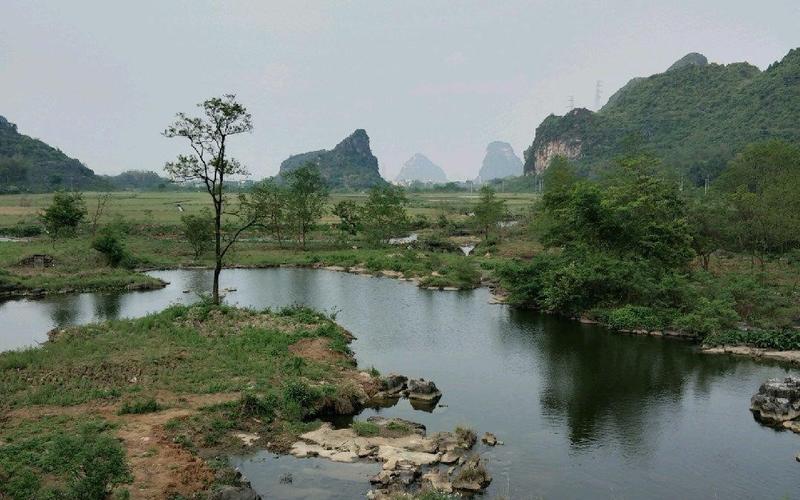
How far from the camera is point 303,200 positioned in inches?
2534

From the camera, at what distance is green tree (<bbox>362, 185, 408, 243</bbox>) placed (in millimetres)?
66062

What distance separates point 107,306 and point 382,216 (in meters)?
34.9

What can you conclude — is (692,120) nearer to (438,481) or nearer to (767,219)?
(767,219)

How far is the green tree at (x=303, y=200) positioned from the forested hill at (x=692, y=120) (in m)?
34.1

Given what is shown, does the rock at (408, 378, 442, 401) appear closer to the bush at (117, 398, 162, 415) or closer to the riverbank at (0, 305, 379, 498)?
the riverbank at (0, 305, 379, 498)

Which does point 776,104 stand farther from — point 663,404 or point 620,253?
point 663,404

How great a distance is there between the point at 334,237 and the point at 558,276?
39.6 metres

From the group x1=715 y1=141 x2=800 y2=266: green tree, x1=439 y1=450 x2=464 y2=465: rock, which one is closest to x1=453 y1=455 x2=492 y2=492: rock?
x1=439 y1=450 x2=464 y2=465: rock

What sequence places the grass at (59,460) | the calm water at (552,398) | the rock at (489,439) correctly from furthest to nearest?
the rock at (489,439) < the calm water at (552,398) < the grass at (59,460)

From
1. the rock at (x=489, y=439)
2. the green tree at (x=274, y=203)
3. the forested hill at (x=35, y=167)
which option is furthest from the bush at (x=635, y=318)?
the forested hill at (x=35, y=167)

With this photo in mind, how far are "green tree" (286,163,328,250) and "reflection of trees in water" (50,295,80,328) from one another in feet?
90.1

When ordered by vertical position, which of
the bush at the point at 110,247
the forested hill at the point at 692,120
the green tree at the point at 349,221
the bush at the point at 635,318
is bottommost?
the bush at the point at 635,318

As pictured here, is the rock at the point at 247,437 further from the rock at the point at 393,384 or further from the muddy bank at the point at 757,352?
the muddy bank at the point at 757,352

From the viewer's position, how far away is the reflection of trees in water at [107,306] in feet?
113
